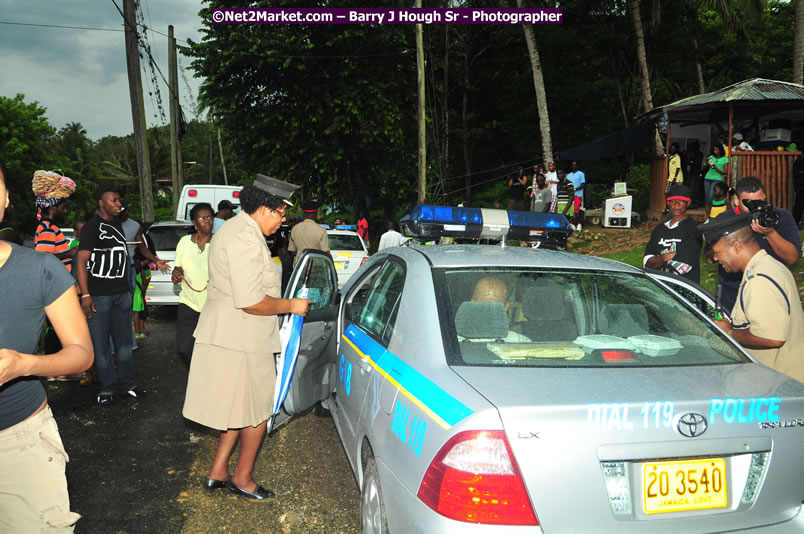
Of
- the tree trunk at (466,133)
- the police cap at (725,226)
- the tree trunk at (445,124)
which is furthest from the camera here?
the tree trunk at (466,133)

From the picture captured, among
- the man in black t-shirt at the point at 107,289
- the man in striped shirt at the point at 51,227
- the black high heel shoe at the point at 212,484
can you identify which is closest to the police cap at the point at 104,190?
the man in black t-shirt at the point at 107,289

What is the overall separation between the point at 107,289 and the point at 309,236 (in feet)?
12.3

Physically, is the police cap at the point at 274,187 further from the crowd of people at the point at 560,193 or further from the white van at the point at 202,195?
the crowd of people at the point at 560,193

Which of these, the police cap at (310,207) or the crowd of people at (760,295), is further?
the police cap at (310,207)

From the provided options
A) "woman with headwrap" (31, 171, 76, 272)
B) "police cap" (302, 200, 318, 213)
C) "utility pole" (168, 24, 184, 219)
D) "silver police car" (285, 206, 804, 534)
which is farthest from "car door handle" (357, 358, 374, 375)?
"utility pole" (168, 24, 184, 219)

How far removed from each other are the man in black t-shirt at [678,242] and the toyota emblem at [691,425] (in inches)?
151

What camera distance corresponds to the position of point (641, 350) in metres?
2.80

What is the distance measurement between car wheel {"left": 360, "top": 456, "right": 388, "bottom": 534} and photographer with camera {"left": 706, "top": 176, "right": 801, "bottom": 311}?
2339mm

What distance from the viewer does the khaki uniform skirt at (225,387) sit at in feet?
11.8

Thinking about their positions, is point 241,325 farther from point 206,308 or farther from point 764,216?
point 764,216

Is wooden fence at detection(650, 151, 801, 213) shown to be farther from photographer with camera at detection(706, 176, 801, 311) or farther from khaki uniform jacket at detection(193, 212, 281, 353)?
khaki uniform jacket at detection(193, 212, 281, 353)

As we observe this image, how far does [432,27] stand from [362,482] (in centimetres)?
2899

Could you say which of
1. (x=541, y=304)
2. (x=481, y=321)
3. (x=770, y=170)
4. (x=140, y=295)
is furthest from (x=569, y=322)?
(x=770, y=170)

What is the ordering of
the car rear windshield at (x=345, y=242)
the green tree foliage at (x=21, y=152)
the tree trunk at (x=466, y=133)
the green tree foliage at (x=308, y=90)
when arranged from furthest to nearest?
the green tree foliage at (x=21, y=152), the tree trunk at (x=466, y=133), the green tree foliage at (x=308, y=90), the car rear windshield at (x=345, y=242)
